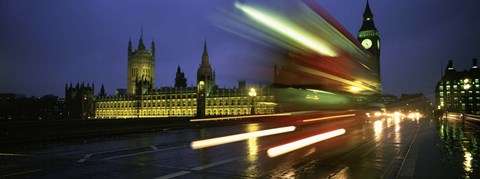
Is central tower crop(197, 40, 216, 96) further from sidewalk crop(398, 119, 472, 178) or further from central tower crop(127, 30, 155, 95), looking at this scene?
sidewalk crop(398, 119, 472, 178)

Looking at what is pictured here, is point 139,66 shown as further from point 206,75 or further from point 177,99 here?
point 206,75

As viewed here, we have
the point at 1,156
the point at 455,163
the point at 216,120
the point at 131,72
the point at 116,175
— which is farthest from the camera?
the point at 131,72

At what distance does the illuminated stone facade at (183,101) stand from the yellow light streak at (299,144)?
10175 centimetres

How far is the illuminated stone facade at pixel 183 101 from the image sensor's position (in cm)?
13825

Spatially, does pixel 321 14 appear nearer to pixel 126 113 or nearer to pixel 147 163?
pixel 147 163

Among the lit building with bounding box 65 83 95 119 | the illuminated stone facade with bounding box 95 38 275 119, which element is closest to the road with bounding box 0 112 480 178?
the illuminated stone facade with bounding box 95 38 275 119

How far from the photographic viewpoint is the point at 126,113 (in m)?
161

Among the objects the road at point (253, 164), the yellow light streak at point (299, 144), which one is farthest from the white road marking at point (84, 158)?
the yellow light streak at point (299, 144)

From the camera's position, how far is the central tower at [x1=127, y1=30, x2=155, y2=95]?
184163 mm

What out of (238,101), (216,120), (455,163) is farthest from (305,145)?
(238,101)

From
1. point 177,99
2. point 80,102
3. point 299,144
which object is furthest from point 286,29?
point 80,102

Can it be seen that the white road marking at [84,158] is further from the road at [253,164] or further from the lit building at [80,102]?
the lit building at [80,102]

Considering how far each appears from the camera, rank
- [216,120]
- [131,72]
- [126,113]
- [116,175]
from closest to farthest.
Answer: [116,175] < [216,120] < [126,113] < [131,72]

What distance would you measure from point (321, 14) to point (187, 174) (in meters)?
8.50
